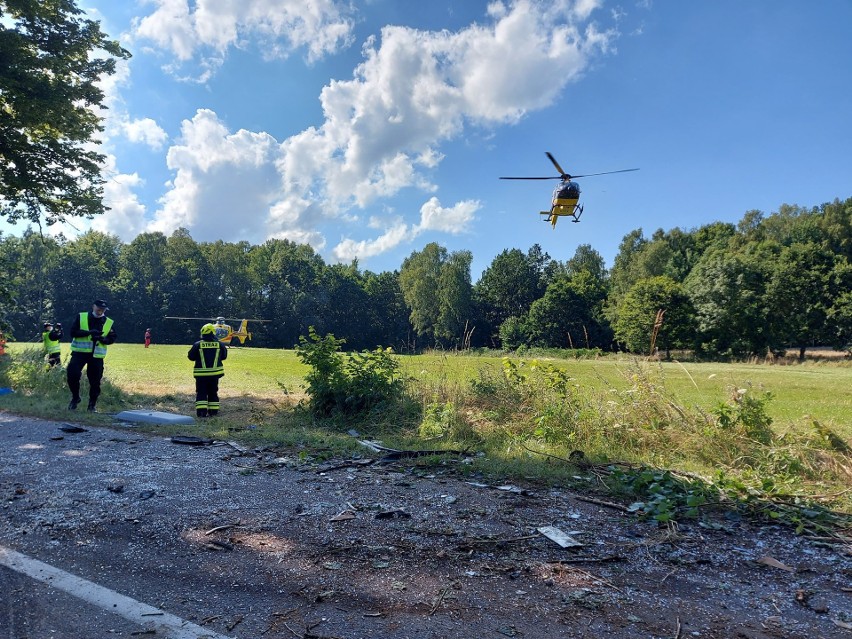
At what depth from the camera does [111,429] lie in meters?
7.84

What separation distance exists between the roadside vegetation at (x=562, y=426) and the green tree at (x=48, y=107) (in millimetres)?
4417

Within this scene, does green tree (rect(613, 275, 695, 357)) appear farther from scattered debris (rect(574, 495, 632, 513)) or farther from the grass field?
scattered debris (rect(574, 495, 632, 513))

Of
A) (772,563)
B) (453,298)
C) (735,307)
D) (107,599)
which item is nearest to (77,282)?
(453,298)

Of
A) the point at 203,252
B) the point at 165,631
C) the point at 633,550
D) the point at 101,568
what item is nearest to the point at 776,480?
the point at 633,550

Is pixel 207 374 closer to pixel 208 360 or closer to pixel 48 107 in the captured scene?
pixel 208 360

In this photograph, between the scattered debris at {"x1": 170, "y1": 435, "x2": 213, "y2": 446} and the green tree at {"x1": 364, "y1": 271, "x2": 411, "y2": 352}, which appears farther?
the green tree at {"x1": 364, "y1": 271, "x2": 411, "y2": 352}

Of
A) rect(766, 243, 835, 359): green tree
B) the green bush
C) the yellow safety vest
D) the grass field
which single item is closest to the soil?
the grass field

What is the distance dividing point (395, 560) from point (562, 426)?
460 centimetres

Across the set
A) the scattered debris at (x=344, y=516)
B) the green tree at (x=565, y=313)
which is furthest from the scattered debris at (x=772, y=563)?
the green tree at (x=565, y=313)

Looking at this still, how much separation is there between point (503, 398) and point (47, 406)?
858 cm

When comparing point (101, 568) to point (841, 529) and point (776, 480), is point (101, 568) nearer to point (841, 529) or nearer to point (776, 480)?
point (841, 529)

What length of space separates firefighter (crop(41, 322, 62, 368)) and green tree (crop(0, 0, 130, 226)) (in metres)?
2.92

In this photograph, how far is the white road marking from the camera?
2.70 meters

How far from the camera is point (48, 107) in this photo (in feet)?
37.1
